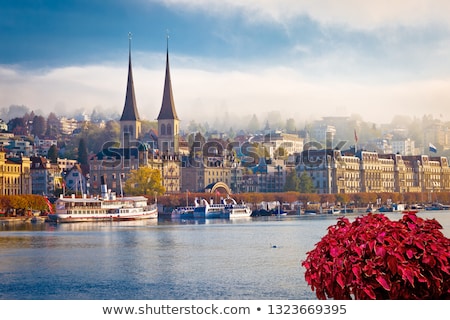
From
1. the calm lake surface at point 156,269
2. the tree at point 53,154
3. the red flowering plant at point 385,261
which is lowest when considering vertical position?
the calm lake surface at point 156,269

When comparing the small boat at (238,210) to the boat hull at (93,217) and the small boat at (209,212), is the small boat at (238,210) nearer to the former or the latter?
the small boat at (209,212)

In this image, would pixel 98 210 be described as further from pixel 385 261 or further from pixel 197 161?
pixel 385 261

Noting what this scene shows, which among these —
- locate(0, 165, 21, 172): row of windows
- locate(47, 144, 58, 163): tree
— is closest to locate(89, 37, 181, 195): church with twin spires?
locate(47, 144, 58, 163): tree

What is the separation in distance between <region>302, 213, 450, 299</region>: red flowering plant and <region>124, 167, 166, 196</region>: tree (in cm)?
2821

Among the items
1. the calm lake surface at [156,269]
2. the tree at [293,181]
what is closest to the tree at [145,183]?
the tree at [293,181]

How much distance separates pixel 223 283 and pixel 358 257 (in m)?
4.29

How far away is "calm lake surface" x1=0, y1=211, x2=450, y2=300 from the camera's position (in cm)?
702

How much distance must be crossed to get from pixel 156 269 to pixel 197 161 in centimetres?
2616

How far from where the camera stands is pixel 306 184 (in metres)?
30.7

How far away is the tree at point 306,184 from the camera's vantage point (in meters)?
30.5

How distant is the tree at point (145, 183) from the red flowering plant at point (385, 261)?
28211 millimetres

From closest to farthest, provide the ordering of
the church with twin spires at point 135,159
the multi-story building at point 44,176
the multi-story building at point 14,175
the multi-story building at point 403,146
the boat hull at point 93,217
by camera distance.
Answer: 1. the multi-story building at point 403,146
2. the multi-story building at point 14,175
3. the boat hull at point 93,217
4. the multi-story building at point 44,176
5. the church with twin spires at point 135,159

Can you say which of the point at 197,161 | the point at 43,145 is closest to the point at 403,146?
the point at 43,145
